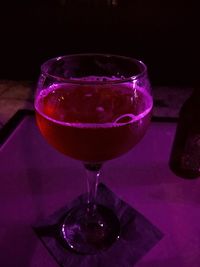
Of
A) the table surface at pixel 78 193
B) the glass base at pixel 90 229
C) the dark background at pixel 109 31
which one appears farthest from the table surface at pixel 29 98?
the glass base at pixel 90 229

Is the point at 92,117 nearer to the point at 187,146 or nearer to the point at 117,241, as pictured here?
the point at 117,241

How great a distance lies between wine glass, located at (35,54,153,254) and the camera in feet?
1.74

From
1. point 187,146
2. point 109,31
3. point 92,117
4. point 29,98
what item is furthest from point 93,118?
point 109,31

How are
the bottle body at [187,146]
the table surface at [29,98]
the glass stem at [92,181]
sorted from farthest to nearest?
the table surface at [29,98]
the bottle body at [187,146]
the glass stem at [92,181]

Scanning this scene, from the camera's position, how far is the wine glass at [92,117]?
0.53 meters

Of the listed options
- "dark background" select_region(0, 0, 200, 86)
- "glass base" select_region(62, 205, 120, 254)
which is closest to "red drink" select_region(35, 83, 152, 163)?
"glass base" select_region(62, 205, 120, 254)

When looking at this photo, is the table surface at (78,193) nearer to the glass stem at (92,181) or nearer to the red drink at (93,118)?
the glass stem at (92,181)

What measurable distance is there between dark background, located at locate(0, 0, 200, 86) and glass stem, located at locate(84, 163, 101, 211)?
6.51 ft

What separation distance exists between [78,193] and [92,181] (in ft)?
0.24

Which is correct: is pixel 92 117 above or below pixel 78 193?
above

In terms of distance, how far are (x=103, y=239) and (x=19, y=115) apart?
1.69 ft

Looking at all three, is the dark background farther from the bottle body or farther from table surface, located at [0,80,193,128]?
the bottle body

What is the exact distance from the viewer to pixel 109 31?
2553 mm

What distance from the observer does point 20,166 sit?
81 centimetres
